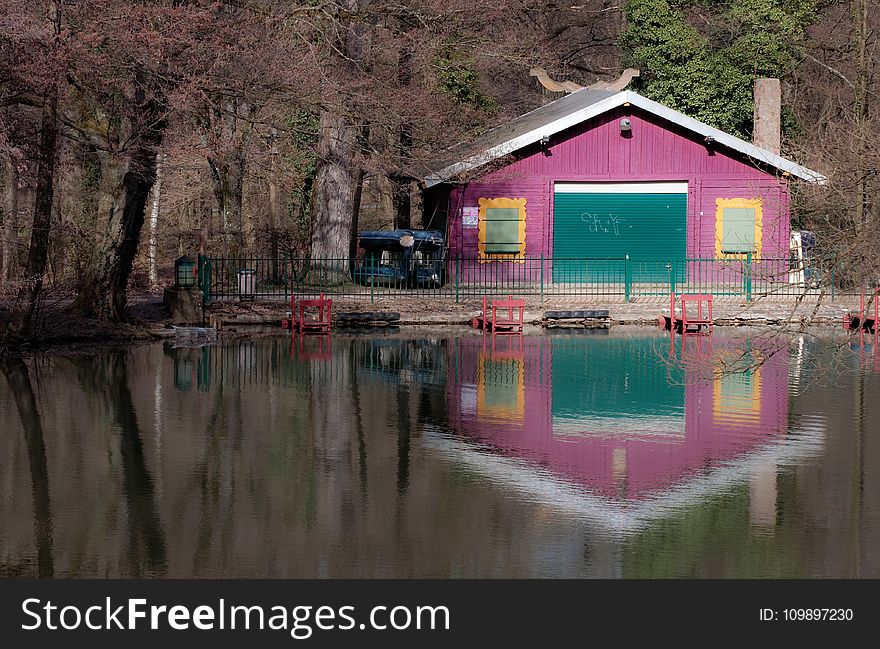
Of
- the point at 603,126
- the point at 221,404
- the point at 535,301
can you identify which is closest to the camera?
the point at 221,404

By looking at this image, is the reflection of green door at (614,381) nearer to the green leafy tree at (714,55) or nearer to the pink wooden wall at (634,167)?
the pink wooden wall at (634,167)

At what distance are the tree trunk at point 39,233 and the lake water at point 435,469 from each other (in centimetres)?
146

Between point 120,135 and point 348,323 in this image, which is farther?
point 348,323

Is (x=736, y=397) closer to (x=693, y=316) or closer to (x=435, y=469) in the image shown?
(x=435, y=469)

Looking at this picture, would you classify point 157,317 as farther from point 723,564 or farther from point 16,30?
point 723,564

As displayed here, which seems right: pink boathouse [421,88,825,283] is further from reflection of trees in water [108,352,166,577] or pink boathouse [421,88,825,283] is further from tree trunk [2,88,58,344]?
reflection of trees in water [108,352,166,577]

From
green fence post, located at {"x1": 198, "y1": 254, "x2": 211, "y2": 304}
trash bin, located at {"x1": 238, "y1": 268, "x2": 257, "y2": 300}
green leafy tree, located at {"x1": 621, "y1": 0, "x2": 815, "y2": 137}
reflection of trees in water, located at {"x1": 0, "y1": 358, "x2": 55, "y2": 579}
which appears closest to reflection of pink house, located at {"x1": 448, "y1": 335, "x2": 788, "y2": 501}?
reflection of trees in water, located at {"x1": 0, "y1": 358, "x2": 55, "y2": 579}

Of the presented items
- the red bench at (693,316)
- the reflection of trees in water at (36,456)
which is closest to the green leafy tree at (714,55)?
the red bench at (693,316)

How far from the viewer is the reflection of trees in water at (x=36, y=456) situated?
11055mm

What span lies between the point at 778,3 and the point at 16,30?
113 ft

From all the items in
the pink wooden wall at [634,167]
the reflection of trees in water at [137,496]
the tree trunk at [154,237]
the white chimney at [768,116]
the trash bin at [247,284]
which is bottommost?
the reflection of trees in water at [137,496]

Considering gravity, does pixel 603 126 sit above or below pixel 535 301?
above

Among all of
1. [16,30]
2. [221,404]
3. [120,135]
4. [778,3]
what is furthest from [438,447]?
[778,3]

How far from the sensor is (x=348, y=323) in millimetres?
34812
